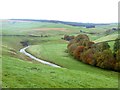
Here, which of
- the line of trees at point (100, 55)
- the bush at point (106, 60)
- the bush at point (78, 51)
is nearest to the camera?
the bush at point (106, 60)

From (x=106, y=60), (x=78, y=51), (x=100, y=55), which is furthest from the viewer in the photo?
(x=78, y=51)

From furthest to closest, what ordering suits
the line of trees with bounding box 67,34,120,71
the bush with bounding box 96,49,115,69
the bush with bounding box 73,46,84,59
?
the bush with bounding box 73,46,84,59 → the line of trees with bounding box 67,34,120,71 → the bush with bounding box 96,49,115,69

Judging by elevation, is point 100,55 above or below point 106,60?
above

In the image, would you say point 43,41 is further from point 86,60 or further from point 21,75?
point 21,75

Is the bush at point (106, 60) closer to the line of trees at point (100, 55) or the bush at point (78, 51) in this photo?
the line of trees at point (100, 55)

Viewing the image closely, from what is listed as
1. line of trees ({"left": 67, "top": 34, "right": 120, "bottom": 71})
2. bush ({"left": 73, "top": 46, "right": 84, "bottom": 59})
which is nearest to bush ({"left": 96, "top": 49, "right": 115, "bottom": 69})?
line of trees ({"left": 67, "top": 34, "right": 120, "bottom": 71})

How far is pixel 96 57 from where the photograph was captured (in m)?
74.9

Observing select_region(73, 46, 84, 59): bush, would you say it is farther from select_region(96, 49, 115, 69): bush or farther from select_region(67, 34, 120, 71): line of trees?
select_region(96, 49, 115, 69): bush

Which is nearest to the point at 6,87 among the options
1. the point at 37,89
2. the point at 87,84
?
the point at 37,89

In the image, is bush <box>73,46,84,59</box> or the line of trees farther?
bush <box>73,46,84,59</box>

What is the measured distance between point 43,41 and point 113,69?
8316cm

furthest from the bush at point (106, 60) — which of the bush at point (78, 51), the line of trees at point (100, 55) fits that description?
the bush at point (78, 51)

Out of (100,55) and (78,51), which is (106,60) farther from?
(78,51)

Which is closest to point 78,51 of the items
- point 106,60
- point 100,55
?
point 100,55
